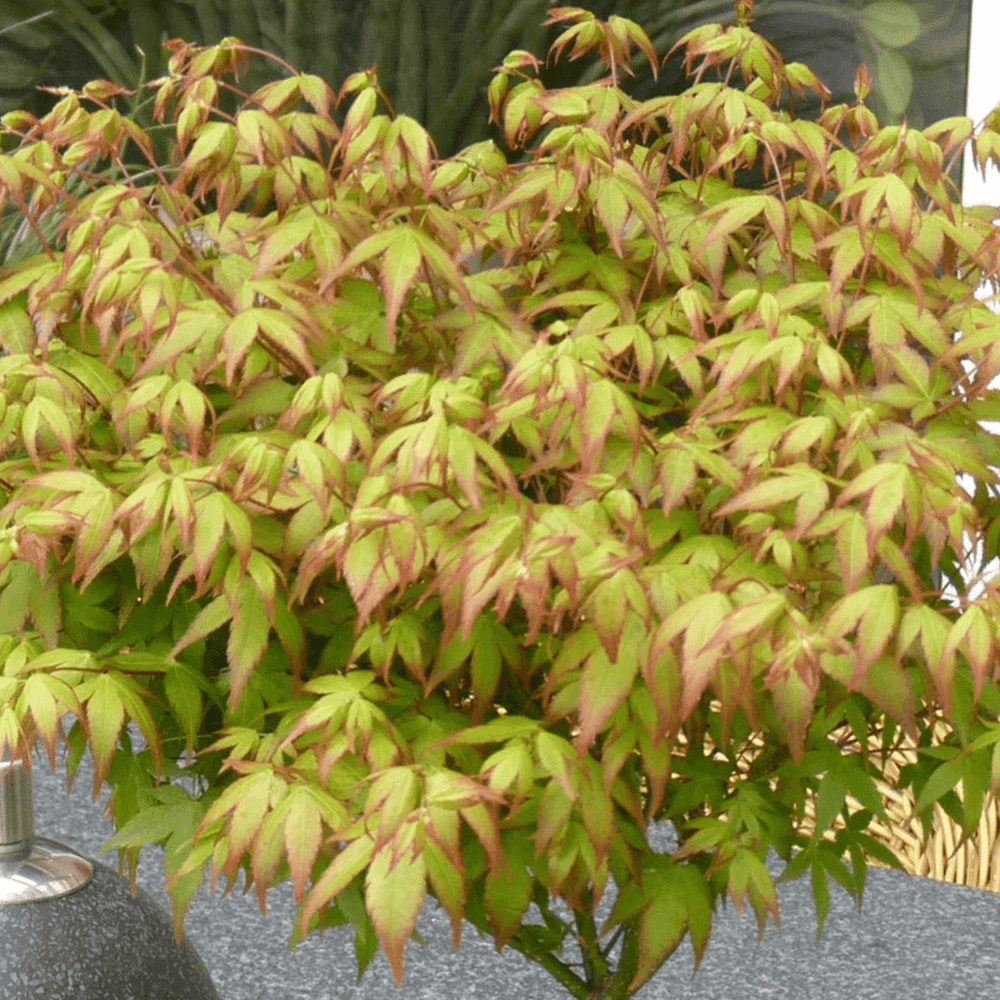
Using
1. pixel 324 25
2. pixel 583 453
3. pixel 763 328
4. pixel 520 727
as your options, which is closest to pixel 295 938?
pixel 520 727

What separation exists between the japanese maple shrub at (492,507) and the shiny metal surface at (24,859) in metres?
0.19

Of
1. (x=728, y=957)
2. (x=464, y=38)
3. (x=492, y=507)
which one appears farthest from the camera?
(x=464, y=38)

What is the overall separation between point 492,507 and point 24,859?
537 millimetres

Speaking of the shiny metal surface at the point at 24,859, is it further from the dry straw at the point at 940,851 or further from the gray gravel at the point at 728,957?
the dry straw at the point at 940,851

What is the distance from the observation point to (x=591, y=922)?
993 mm

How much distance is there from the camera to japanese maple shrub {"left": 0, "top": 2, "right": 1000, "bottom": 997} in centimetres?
71

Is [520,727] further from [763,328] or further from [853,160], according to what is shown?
[853,160]

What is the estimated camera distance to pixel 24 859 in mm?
1097

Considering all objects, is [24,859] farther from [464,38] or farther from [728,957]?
[464,38]

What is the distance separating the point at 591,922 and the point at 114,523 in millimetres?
430

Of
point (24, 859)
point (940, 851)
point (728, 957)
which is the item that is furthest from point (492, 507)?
point (940, 851)

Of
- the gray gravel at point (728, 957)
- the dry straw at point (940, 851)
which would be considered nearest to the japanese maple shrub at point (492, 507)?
the gray gravel at point (728, 957)

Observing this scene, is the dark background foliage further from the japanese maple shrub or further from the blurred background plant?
the japanese maple shrub

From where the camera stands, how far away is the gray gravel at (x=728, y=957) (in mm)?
1976
